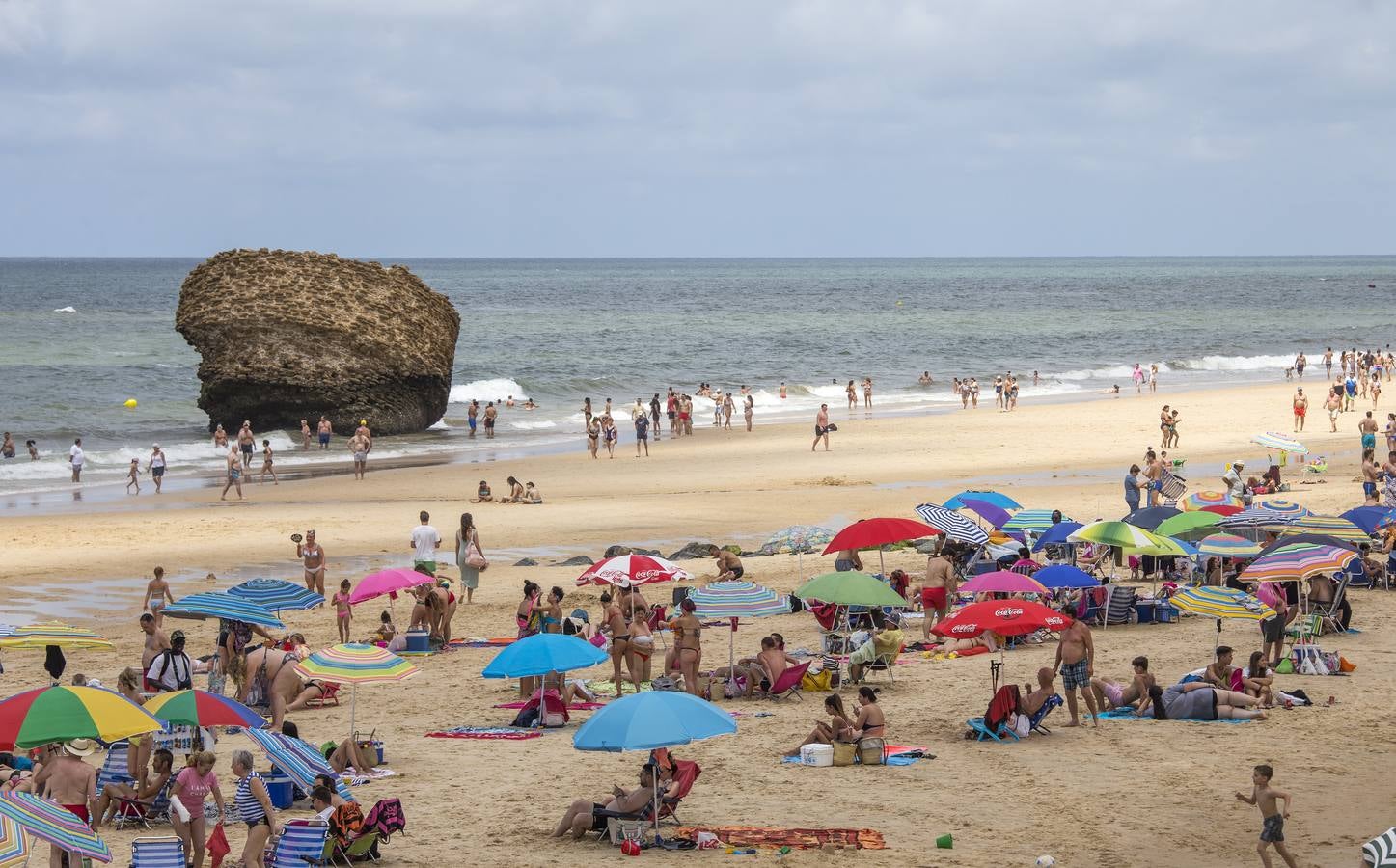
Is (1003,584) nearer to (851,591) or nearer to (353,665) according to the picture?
(851,591)

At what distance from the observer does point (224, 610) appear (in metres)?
15.0

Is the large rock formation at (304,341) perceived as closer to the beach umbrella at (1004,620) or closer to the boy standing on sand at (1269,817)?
the beach umbrella at (1004,620)

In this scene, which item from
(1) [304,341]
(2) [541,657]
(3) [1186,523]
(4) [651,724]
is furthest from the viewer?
(1) [304,341]

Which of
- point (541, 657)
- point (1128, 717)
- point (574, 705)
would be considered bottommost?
point (574, 705)

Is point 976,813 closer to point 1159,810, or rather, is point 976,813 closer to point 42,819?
point 1159,810

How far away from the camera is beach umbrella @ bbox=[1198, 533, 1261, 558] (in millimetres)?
17656

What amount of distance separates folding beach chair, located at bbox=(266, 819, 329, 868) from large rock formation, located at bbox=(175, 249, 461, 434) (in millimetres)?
32123

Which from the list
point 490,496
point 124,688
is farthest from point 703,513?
point 124,688

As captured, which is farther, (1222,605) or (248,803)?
(1222,605)

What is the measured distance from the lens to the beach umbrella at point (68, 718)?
10125 millimetres

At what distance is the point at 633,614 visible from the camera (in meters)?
16.2

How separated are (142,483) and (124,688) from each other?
859 inches

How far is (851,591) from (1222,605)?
3787 mm

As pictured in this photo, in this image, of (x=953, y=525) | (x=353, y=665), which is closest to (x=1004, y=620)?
(x=353, y=665)
